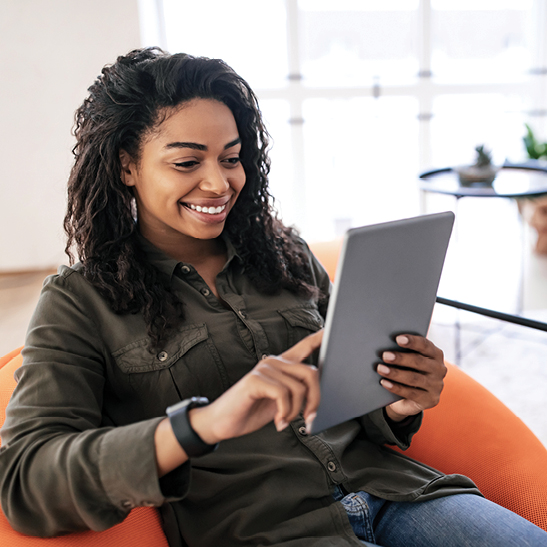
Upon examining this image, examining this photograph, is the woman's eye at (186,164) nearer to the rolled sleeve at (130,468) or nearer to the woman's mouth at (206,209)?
the woman's mouth at (206,209)

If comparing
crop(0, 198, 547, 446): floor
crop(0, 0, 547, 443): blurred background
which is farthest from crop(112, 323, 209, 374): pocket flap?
crop(0, 0, 547, 443): blurred background

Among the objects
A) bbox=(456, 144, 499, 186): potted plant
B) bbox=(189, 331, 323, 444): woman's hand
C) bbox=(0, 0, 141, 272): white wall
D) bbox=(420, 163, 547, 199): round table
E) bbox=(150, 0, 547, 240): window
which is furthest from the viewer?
bbox=(150, 0, 547, 240): window

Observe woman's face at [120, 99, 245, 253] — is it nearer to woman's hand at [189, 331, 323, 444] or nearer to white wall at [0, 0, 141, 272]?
woman's hand at [189, 331, 323, 444]

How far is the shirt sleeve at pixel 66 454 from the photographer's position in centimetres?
73

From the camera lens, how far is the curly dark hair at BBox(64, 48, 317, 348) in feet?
3.30

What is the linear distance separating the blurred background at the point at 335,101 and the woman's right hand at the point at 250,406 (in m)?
2.33

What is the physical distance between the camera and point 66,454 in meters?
0.74

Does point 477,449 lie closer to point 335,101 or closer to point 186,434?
point 186,434

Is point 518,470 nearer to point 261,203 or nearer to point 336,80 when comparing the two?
point 261,203

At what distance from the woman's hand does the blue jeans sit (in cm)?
31

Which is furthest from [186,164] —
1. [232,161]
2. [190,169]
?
[232,161]

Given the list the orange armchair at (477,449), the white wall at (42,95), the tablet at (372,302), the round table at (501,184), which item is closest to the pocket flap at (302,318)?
the tablet at (372,302)

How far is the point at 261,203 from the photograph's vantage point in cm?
129

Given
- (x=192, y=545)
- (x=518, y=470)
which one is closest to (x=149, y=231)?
(x=192, y=545)
